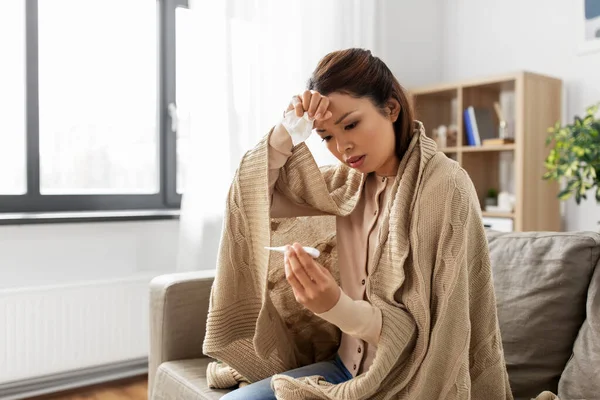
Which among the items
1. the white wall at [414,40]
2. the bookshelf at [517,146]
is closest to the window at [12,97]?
the bookshelf at [517,146]

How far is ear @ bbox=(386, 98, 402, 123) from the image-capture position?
126 centimetres

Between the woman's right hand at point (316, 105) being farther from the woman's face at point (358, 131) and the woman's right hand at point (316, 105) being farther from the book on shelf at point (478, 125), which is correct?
the book on shelf at point (478, 125)

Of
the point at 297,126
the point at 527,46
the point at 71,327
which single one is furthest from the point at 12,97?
the point at 527,46

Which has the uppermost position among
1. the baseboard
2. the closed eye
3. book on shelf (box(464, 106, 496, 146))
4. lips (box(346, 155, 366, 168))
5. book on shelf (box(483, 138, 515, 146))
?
book on shelf (box(464, 106, 496, 146))

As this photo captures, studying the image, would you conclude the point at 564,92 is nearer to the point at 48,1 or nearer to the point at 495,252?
the point at 495,252

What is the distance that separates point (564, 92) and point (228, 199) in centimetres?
241

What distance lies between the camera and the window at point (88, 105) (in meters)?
2.52

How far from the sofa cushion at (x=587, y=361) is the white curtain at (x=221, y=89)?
171 cm

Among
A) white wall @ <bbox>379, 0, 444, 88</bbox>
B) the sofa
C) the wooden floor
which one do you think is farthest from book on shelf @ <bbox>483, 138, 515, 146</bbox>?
the wooden floor

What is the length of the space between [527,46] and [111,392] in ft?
9.32

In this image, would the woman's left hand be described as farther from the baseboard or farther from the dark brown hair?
the baseboard

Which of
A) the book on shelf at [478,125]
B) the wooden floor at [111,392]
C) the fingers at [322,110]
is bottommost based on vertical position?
the wooden floor at [111,392]

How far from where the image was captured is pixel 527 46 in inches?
127

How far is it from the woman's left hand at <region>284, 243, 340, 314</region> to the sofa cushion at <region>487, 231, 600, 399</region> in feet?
2.03
